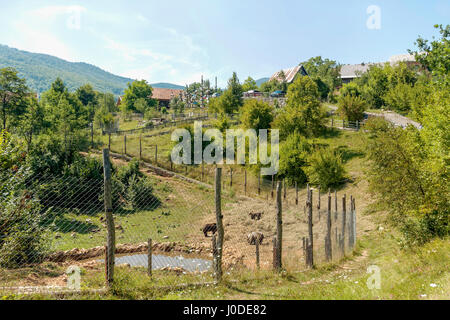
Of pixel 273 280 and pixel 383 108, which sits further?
pixel 383 108

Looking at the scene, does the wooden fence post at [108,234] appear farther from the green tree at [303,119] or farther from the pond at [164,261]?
the green tree at [303,119]

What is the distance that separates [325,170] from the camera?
100 feet

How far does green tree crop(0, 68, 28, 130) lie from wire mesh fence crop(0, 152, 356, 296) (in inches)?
555

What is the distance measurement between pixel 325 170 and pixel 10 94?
32.0m

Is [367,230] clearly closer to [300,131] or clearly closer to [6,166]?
[6,166]

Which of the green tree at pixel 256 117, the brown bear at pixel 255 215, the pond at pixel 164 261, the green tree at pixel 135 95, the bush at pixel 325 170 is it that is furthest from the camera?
the green tree at pixel 135 95

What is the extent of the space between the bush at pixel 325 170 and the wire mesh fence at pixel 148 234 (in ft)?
8.06

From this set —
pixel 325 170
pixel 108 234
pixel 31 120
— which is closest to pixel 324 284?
pixel 108 234

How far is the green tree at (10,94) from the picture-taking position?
33.1 metres

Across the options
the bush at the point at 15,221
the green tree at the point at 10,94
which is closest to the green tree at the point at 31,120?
the green tree at the point at 10,94

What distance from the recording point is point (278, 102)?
59719mm

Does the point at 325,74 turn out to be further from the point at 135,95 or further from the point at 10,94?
the point at 10,94
